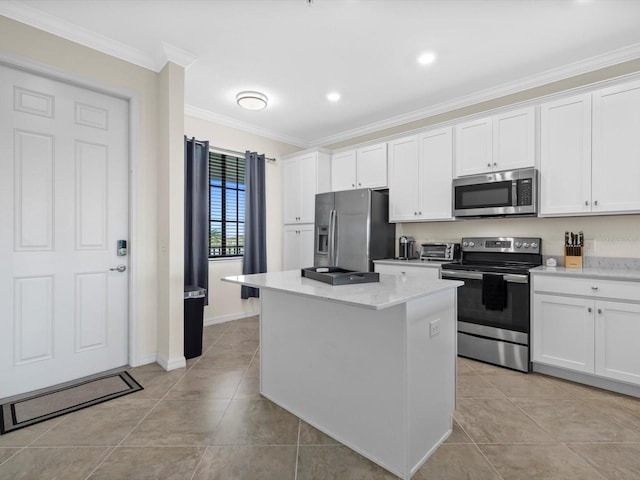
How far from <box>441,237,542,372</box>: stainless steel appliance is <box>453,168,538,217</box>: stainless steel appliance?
1.34 ft

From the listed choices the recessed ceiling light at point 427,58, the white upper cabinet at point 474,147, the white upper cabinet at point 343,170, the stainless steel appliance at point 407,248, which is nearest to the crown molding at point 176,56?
the recessed ceiling light at point 427,58

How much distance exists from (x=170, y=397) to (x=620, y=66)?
459cm

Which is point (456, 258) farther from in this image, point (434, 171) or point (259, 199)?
point (259, 199)

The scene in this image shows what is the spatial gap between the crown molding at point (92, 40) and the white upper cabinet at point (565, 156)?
128 inches

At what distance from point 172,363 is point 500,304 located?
295 centimetres

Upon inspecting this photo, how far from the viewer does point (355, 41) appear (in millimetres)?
2711

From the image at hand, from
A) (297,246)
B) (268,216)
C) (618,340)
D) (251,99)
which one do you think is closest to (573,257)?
(618,340)

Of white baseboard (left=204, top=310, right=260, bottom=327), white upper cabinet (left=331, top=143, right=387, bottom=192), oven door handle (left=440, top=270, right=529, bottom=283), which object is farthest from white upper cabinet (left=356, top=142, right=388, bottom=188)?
white baseboard (left=204, top=310, right=260, bottom=327)

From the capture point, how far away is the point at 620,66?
2.87m

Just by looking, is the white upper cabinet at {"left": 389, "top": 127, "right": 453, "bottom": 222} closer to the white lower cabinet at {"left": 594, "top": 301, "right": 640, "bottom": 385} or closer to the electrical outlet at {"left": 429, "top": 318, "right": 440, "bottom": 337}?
the white lower cabinet at {"left": 594, "top": 301, "right": 640, "bottom": 385}

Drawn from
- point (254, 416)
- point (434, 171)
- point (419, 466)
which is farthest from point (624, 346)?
point (254, 416)

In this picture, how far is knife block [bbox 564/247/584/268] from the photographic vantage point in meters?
2.94

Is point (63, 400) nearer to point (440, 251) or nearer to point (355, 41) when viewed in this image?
point (355, 41)

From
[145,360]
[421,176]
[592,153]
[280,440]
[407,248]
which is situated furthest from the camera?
[407,248]
